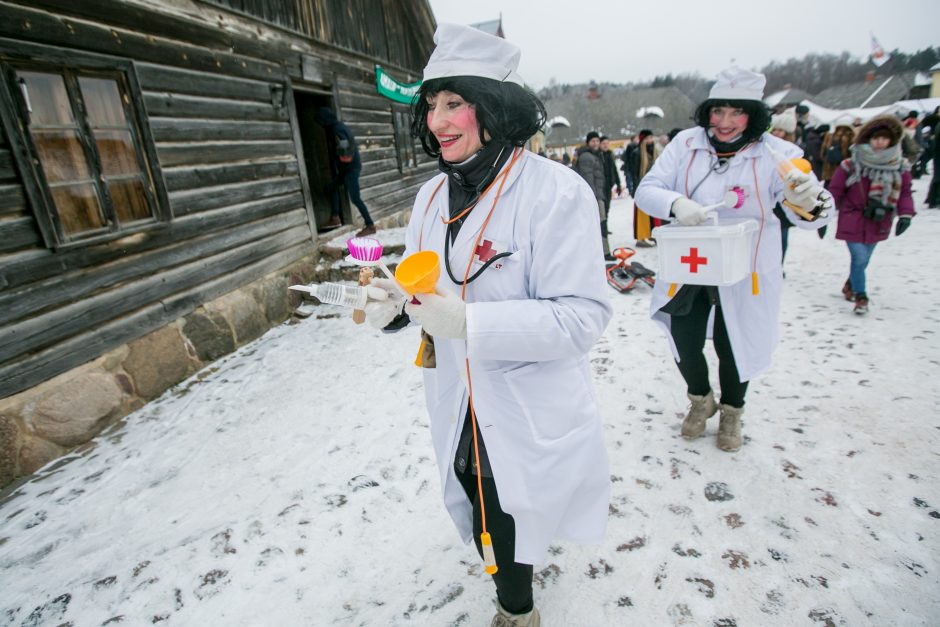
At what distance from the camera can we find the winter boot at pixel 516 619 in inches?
71.9

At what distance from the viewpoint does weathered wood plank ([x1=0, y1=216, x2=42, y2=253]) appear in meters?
3.29

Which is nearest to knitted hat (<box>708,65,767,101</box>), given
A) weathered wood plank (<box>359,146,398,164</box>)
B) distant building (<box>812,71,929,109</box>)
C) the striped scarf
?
the striped scarf

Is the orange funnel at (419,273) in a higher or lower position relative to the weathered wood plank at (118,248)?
higher

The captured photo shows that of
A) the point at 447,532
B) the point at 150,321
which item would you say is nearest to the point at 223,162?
the point at 150,321

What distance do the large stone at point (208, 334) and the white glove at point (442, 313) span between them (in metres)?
4.48

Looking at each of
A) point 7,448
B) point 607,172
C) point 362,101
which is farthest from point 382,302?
point 607,172

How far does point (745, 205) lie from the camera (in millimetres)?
2629

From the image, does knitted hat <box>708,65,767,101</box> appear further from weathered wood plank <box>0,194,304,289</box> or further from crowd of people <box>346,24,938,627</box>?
weathered wood plank <box>0,194,304,289</box>

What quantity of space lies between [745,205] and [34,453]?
5016 millimetres

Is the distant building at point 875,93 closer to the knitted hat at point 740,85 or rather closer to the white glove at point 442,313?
the knitted hat at point 740,85

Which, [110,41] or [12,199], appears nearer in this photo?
[12,199]

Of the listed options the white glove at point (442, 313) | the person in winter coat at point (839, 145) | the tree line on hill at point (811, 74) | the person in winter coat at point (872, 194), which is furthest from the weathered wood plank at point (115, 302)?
the tree line on hill at point (811, 74)

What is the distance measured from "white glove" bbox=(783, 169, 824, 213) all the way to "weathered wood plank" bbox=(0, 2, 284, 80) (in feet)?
16.5

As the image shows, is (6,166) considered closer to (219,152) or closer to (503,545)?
(219,152)
